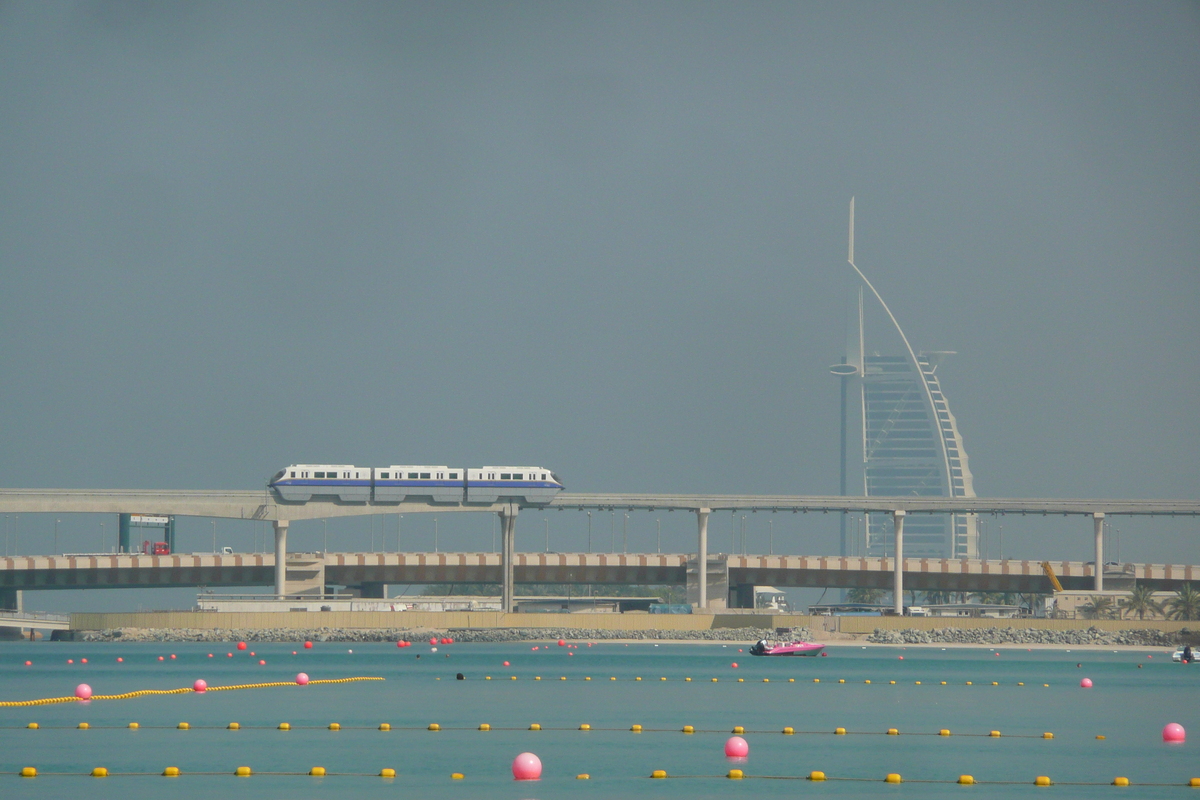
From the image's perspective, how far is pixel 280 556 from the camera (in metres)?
139

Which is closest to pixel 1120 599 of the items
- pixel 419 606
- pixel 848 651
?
pixel 848 651

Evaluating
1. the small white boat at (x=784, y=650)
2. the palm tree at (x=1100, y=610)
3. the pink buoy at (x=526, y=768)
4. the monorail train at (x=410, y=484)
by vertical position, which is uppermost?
the monorail train at (x=410, y=484)

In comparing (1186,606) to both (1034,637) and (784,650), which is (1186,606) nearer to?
(1034,637)

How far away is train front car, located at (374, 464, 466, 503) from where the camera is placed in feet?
450

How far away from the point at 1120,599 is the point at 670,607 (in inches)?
1783

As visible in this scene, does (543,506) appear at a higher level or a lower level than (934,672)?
higher

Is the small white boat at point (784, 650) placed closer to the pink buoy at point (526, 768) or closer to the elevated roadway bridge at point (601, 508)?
the elevated roadway bridge at point (601, 508)

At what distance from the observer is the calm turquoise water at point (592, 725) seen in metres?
41.2

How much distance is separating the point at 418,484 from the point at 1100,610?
212 ft

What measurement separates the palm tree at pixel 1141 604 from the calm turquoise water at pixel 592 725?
150 feet

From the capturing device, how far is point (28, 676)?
274 ft

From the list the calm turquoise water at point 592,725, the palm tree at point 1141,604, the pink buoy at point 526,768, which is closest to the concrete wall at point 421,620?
the palm tree at point 1141,604

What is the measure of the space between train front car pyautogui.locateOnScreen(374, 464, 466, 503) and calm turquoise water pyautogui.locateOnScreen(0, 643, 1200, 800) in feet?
117

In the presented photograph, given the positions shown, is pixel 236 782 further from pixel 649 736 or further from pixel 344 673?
pixel 344 673
